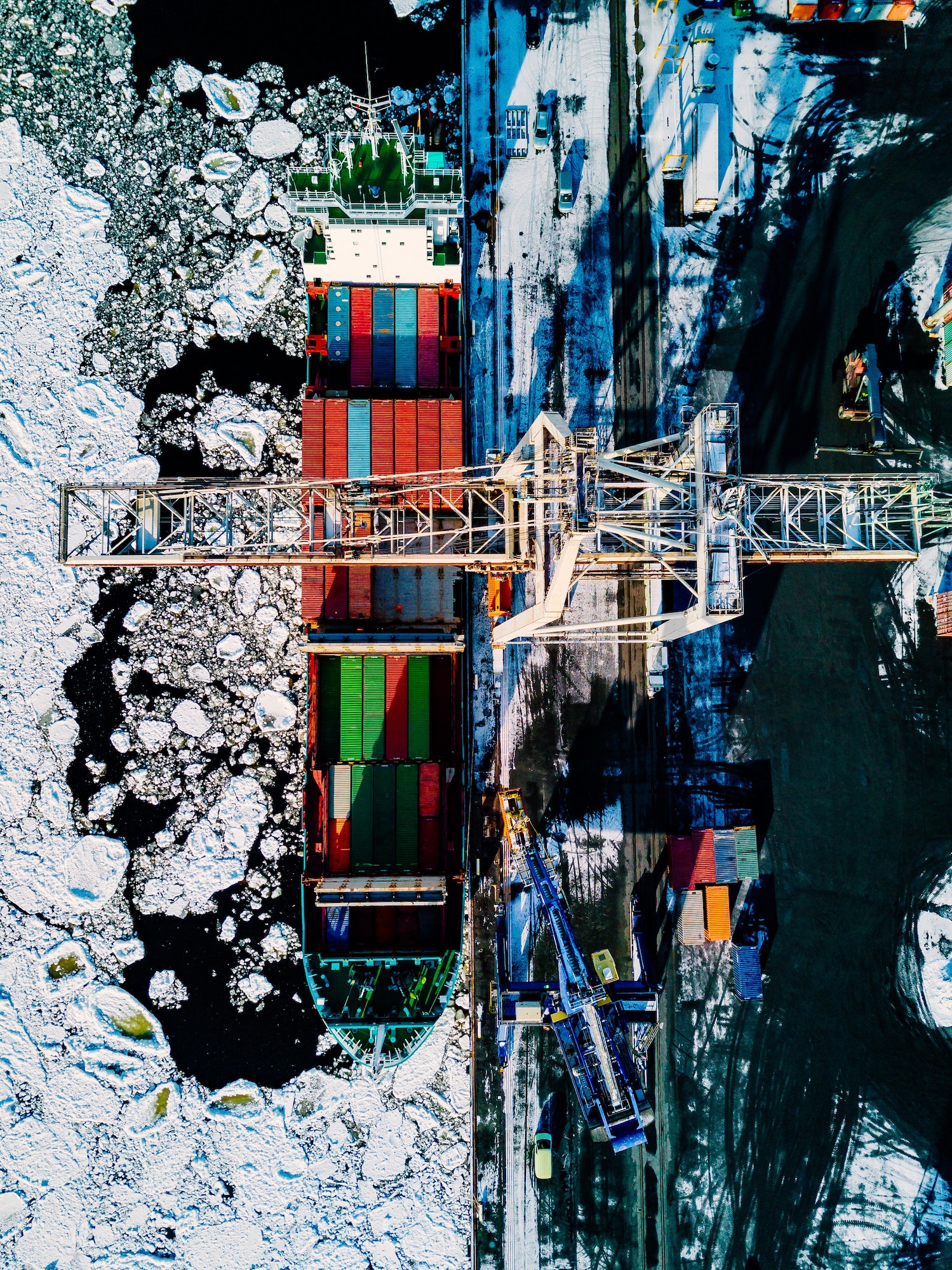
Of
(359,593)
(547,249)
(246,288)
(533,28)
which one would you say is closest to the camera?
(359,593)

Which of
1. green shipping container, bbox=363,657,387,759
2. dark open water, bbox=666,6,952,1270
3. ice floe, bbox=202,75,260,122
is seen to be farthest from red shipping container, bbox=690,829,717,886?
ice floe, bbox=202,75,260,122

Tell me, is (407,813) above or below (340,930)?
above

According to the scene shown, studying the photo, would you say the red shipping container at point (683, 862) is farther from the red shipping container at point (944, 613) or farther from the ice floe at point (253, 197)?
the ice floe at point (253, 197)

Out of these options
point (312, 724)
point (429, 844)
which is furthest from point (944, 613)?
point (312, 724)

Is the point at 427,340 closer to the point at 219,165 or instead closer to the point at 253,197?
the point at 253,197

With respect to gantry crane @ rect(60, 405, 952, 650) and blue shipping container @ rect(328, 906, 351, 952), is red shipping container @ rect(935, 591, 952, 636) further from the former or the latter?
blue shipping container @ rect(328, 906, 351, 952)

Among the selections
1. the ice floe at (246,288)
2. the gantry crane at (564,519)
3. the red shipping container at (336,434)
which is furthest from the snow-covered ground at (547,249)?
the ice floe at (246,288)
